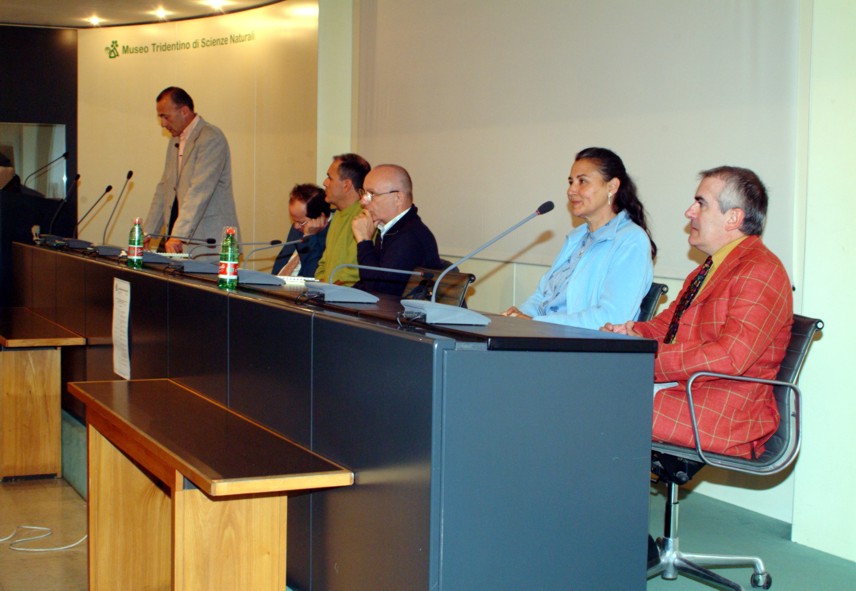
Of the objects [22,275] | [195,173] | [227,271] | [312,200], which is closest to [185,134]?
[195,173]

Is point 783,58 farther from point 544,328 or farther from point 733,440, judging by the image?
point 544,328

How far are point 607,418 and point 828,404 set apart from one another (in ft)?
5.16

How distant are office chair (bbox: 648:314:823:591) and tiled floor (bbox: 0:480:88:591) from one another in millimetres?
1687

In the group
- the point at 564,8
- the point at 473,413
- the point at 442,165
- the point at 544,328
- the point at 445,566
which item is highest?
the point at 564,8

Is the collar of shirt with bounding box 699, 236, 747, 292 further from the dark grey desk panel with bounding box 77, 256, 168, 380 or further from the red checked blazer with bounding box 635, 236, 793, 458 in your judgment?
the dark grey desk panel with bounding box 77, 256, 168, 380

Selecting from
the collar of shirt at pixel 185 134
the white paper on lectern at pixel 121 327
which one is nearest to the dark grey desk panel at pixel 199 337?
the white paper on lectern at pixel 121 327

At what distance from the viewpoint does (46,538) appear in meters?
3.14

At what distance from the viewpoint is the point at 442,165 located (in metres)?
4.93

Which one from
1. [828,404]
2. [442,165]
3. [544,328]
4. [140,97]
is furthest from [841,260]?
[140,97]

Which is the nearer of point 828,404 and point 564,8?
point 828,404

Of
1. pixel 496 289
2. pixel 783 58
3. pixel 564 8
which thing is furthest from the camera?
pixel 496 289

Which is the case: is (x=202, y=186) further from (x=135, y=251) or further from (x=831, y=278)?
(x=831, y=278)

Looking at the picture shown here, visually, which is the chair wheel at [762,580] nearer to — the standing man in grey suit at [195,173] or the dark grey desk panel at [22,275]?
the standing man in grey suit at [195,173]

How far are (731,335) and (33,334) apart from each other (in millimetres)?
2799
